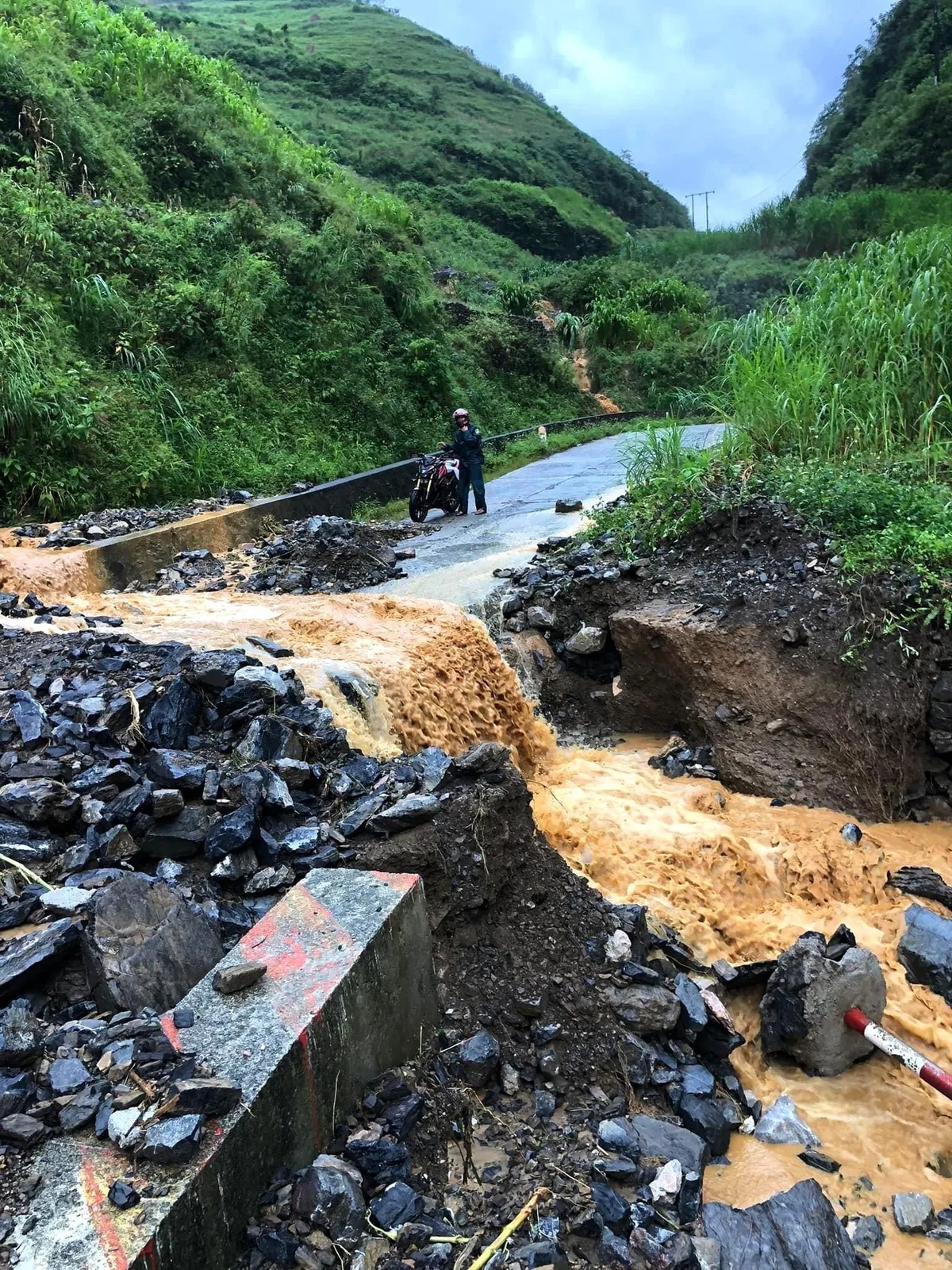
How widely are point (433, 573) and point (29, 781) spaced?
204 inches

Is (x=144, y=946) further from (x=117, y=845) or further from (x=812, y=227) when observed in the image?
(x=812, y=227)

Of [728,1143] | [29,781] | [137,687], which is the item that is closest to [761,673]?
[728,1143]

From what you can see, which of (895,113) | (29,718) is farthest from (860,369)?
(895,113)

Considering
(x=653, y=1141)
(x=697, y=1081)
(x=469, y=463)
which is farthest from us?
(x=469, y=463)

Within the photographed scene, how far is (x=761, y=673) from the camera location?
5.99 metres

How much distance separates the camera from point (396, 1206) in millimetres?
2266

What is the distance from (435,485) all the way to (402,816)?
792 cm

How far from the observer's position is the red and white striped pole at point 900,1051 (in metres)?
3.24

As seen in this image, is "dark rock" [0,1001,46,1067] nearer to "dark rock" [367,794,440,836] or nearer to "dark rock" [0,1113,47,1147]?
"dark rock" [0,1113,47,1147]

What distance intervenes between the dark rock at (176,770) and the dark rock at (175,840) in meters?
0.24

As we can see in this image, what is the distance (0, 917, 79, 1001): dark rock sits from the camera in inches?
101

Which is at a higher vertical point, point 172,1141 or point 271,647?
point 271,647

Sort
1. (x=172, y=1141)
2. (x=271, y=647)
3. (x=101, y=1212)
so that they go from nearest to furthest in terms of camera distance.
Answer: (x=101, y=1212) < (x=172, y=1141) < (x=271, y=647)

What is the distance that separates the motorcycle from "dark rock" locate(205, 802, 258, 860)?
7.81 m
